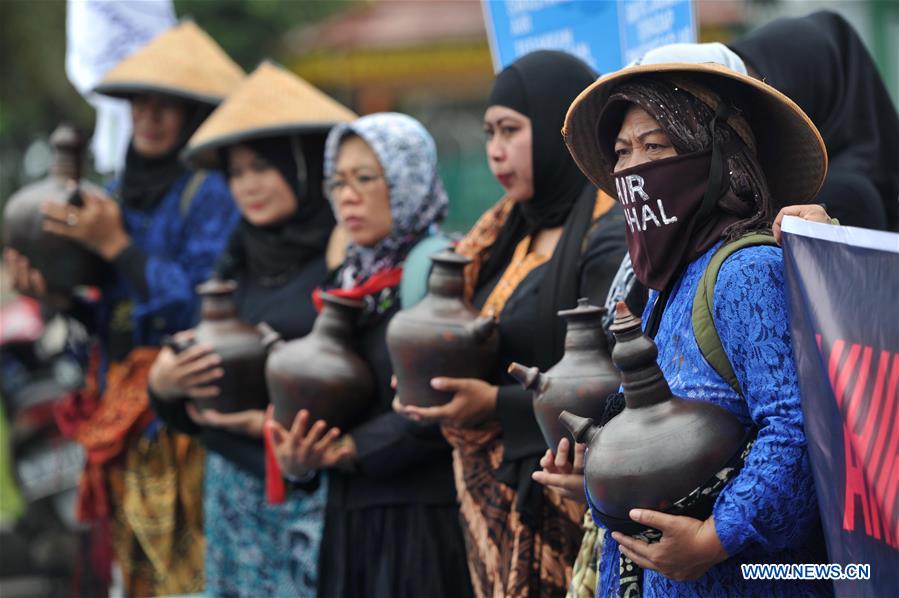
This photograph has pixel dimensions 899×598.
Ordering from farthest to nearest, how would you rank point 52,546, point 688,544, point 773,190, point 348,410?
point 52,546
point 348,410
point 773,190
point 688,544

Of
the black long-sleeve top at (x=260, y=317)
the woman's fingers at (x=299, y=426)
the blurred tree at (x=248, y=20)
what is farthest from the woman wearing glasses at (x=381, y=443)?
the blurred tree at (x=248, y=20)

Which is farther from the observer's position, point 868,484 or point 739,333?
point 739,333

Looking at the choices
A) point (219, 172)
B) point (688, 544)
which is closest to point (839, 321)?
point (688, 544)

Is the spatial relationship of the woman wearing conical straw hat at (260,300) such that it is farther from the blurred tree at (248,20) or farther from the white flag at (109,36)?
the blurred tree at (248,20)

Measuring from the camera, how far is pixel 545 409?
2789mm

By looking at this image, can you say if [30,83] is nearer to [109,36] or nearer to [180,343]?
[109,36]

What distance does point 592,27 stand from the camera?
167 inches

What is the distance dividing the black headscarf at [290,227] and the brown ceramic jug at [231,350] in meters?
0.27

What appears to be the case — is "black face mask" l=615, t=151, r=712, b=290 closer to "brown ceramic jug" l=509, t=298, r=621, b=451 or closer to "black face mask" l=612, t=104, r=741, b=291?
"black face mask" l=612, t=104, r=741, b=291

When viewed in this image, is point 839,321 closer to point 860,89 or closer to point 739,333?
point 739,333

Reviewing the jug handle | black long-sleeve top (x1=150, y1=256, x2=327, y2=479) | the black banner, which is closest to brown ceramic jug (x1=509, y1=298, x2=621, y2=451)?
the black banner

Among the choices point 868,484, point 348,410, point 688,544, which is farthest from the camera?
point 348,410

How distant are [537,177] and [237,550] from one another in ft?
6.29

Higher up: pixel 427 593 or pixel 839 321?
pixel 839 321
